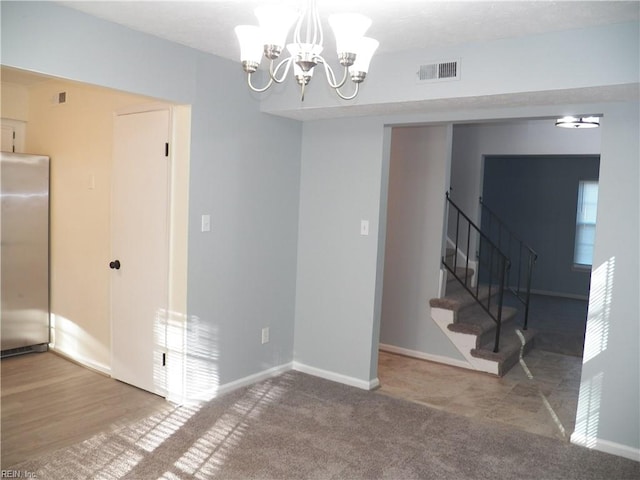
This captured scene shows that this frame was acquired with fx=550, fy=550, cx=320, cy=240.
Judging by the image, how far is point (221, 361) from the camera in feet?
13.3

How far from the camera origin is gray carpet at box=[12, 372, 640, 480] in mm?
2953

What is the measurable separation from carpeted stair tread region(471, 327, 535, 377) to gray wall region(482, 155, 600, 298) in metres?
3.54

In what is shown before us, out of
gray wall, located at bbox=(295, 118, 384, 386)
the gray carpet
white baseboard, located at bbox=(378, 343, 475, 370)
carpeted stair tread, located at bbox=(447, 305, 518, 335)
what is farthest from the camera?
white baseboard, located at bbox=(378, 343, 475, 370)

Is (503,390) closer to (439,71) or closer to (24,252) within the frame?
(439,71)

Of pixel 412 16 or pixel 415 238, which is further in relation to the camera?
pixel 415 238

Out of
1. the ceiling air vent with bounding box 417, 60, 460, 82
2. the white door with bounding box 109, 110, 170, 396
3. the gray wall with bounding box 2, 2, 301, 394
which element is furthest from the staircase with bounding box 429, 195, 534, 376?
the white door with bounding box 109, 110, 170, 396

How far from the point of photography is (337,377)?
14.6 ft

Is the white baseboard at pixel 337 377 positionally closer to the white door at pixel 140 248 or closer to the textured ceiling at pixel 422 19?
the white door at pixel 140 248

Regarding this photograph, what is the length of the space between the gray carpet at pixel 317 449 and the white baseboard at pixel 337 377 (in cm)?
36

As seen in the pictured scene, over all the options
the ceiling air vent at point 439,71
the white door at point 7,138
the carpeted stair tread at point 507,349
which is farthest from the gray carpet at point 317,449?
the white door at point 7,138

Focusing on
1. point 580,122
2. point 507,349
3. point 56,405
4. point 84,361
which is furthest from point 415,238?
point 56,405

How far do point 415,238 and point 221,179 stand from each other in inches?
82.8

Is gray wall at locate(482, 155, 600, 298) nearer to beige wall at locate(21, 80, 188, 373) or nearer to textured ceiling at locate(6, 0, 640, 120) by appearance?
textured ceiling at locate(6, 0, 640, 120)

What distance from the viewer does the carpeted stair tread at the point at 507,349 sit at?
15.7 ft
